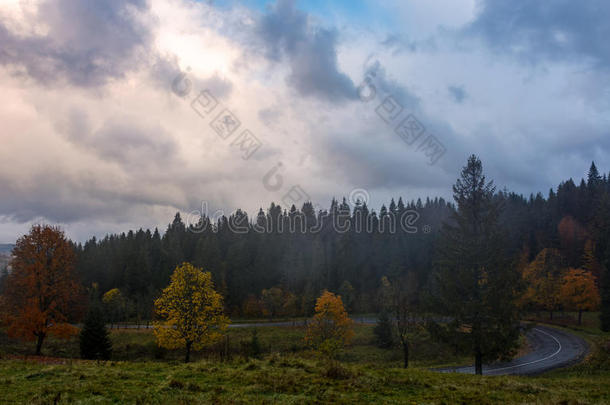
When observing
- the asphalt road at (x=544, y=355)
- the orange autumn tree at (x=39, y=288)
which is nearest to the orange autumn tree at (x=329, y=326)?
the asphalt road at (x=544, y=355)

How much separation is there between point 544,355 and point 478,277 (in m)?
26.1

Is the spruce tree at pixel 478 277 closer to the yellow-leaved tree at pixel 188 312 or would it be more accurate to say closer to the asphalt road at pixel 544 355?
the asphalt road at pixel 544 355

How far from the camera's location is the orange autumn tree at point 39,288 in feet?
97.8

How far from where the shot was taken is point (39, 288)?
1219 inches

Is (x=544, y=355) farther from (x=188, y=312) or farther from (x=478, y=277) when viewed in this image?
(x=188, y=312)

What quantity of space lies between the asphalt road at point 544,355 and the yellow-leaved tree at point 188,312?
21880mm

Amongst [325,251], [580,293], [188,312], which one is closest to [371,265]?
[325,251]

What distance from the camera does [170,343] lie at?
1246 inches

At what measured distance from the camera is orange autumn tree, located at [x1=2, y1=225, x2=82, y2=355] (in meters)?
29.8

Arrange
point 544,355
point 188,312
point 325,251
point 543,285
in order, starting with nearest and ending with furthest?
point 188,312, point 544,355, point 543,285, point 325,251

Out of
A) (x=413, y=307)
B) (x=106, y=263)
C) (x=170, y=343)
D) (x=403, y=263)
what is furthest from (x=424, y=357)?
(x=106, y=263)

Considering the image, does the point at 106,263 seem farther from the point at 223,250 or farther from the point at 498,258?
the point at 498,258

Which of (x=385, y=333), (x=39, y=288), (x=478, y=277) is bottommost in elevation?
(x=385, y=333)

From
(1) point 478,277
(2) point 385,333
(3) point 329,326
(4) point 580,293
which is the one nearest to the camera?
(1) point 478,277
